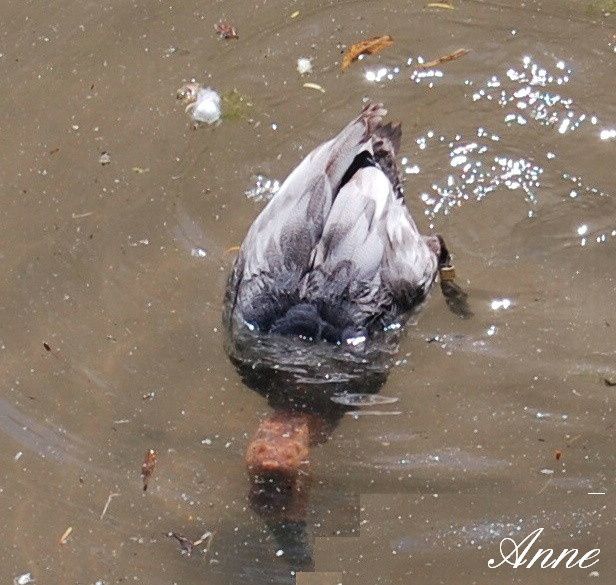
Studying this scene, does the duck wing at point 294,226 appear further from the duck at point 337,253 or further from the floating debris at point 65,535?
the floating debris at point 65,535

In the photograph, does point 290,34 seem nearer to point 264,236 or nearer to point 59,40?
point 59,40

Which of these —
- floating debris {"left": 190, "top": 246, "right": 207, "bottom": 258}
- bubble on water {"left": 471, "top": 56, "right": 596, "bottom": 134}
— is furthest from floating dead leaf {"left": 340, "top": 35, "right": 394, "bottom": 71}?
floating debris {"left": 190, "top": 246, "right": 207, "bottom": 258}

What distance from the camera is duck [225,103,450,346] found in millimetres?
6176

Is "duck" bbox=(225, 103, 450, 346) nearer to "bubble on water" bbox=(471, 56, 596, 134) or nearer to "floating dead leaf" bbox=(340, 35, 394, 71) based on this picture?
"bubble on water" bbox=(471, 56, 596, 134)

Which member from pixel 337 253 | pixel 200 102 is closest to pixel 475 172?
pixel 337 253

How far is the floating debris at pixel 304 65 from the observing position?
301 inches

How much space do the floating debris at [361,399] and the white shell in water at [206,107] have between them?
207cm

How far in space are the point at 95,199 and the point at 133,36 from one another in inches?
55.7

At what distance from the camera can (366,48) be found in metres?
7.68

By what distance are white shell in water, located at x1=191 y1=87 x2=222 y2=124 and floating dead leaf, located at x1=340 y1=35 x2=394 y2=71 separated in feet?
2.68

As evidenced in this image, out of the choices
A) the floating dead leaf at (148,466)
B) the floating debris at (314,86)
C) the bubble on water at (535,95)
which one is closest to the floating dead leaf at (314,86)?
the floating debris at (314,86)

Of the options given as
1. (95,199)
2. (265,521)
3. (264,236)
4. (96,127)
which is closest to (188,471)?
(265,521)

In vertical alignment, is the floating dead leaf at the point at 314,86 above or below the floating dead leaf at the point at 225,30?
below

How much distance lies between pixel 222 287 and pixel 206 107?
136 centimetres
